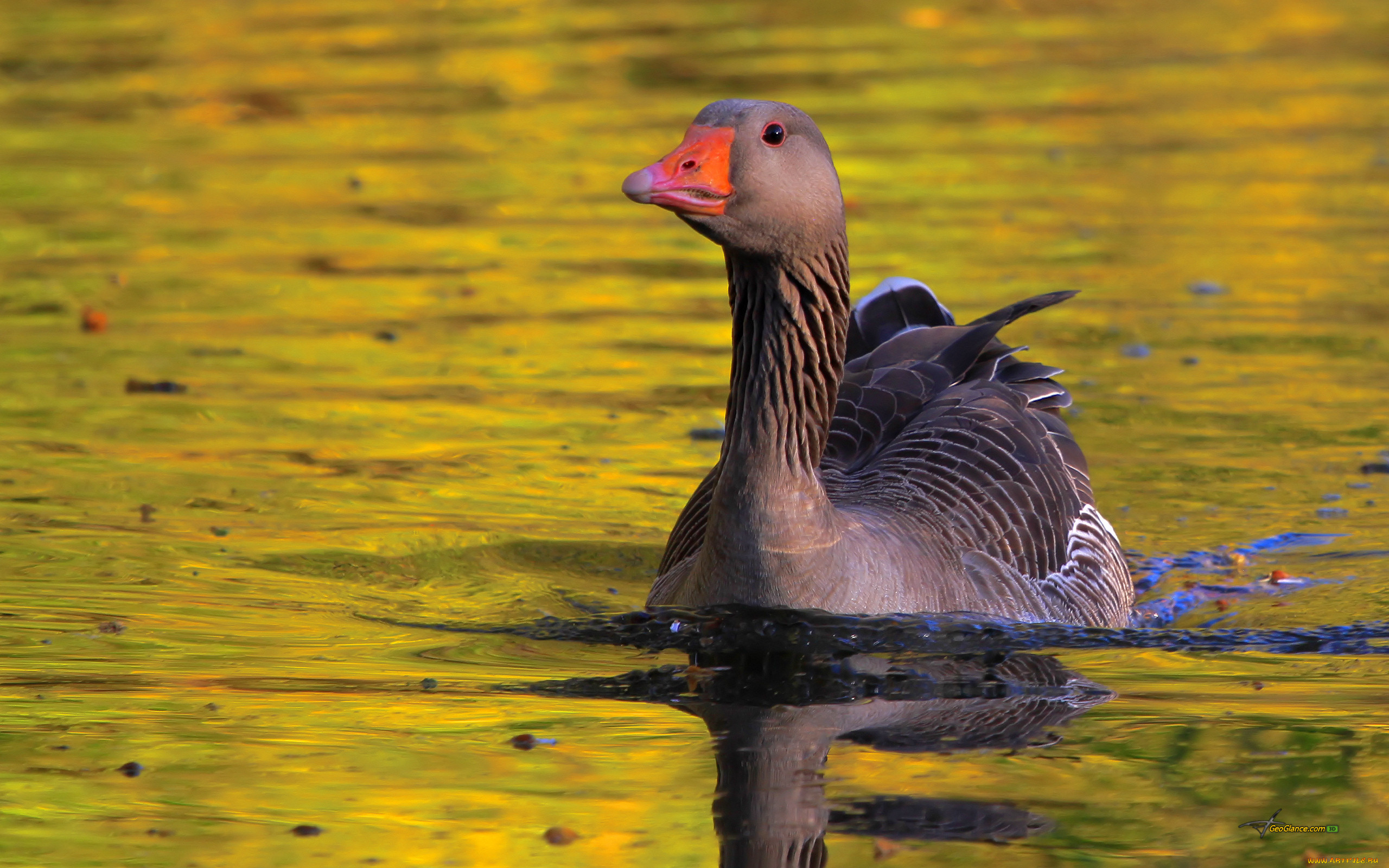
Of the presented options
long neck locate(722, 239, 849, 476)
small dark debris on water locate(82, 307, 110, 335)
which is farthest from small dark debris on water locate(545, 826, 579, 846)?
small dark debris on water locate(82, 307, 110, 335)

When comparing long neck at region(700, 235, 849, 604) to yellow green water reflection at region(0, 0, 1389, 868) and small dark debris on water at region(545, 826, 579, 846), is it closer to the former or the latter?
yellow green water reflection at region(0, 0, 1389, 868)

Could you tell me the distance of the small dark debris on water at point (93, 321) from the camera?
12.4 metres

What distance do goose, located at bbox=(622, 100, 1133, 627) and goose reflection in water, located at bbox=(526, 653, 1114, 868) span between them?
0.25 meters

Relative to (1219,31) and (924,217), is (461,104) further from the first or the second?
(1219,31)

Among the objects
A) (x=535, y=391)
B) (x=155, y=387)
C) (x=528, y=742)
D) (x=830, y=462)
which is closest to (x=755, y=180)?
(x=528, y=742)

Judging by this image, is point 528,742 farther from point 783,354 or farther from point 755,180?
point 755,180

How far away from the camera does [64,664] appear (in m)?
6.89

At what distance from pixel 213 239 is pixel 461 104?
21.6 ft

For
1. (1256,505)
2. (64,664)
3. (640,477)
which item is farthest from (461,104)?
(64,664)

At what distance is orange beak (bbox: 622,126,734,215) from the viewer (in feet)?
20.0

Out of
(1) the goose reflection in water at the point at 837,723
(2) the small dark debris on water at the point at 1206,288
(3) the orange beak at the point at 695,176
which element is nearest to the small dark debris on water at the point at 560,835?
(1) the goose reflection in water at the point at 837,723

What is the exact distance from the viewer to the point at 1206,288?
13.3m

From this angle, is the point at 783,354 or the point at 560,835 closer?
the point at 560,835

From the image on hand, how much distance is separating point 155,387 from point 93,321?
166 cm
